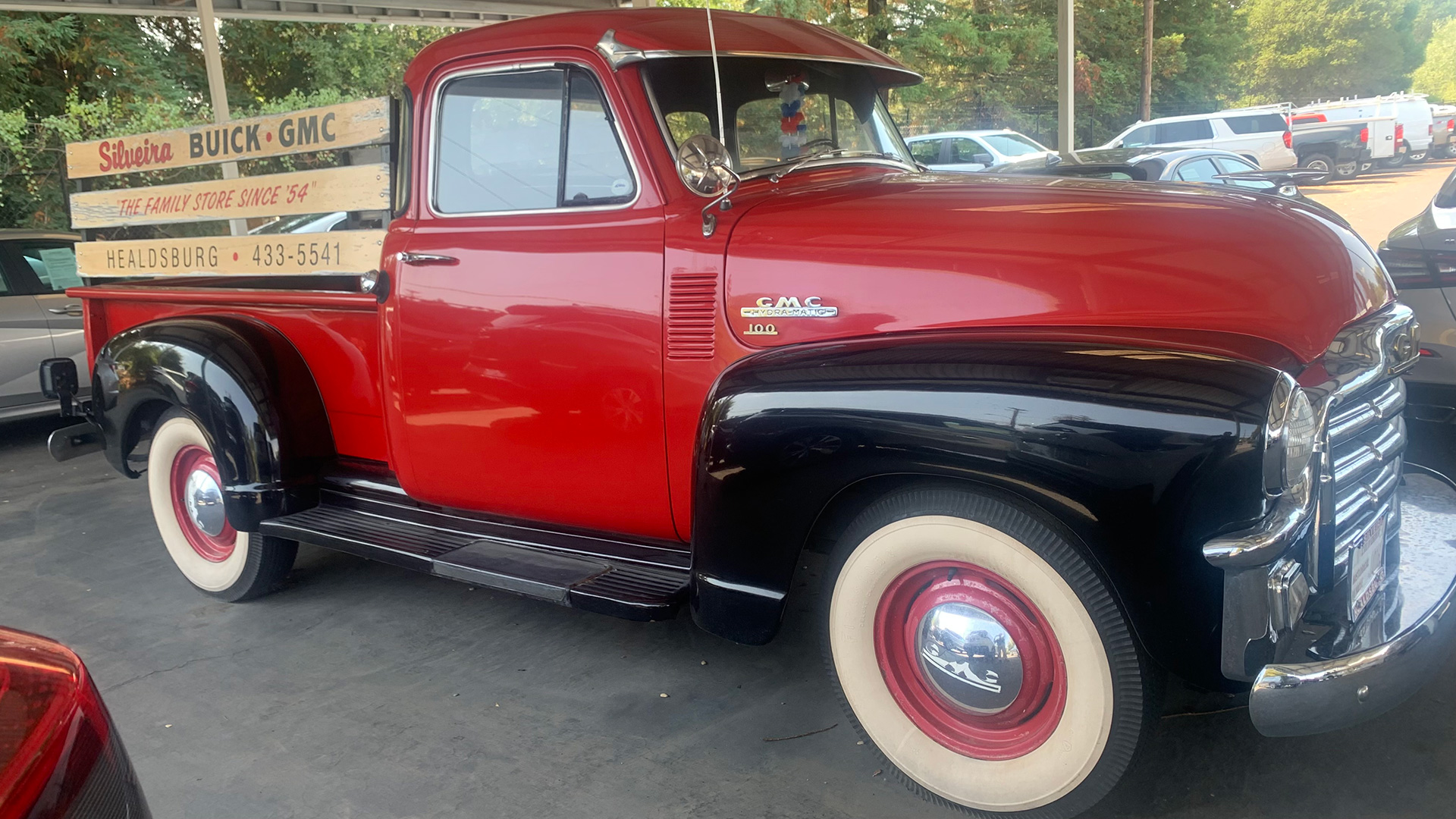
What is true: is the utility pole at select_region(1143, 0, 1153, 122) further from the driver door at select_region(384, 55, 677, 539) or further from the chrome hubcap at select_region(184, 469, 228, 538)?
the chrome hubcap at select_region(184, 469, 228, 538)

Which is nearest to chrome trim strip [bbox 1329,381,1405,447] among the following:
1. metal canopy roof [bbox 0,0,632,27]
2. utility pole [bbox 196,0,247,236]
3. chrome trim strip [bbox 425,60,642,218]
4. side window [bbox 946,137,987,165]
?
chrome trim strip [bbox 425,60,642,218]

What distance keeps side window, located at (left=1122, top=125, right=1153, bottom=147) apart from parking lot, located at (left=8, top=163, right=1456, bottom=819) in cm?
1942

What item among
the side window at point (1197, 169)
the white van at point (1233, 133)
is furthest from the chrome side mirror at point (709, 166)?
the white van at point (1233, 133)

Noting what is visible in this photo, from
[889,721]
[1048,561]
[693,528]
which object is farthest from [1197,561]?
[693,528]

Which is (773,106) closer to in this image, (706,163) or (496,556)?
(706,163)

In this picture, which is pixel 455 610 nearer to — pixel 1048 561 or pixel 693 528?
pixel 693 528

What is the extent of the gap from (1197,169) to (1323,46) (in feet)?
79.4

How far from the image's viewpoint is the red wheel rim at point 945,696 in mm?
2271

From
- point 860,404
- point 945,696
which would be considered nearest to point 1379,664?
point 945,696

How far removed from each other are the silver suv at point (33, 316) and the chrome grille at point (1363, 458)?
7357mm

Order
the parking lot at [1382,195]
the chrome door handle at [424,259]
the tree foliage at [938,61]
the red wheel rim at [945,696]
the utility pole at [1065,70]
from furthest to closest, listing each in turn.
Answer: the tree foliage at [938,61]
the parking lot at [1382,195]
the utility pole at [1065,70]
the chrome door handle at [424,259]
the red wheel rim at [945,696]

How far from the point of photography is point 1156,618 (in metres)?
2.07

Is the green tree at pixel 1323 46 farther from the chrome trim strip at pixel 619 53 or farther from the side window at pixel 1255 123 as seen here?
the chrome trim strip at pixel 619 53

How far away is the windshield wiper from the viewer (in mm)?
3188
